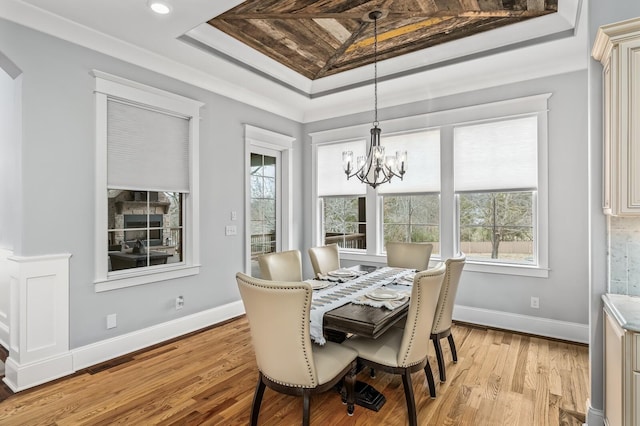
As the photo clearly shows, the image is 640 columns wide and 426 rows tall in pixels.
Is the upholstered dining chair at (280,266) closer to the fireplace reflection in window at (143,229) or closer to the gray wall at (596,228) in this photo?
the fireplace reflection in window at (143,229)

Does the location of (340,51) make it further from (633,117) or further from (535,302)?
(535,302)

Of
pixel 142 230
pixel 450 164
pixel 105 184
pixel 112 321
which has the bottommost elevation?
pixel 112 321

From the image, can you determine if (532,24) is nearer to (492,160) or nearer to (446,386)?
(492,160)

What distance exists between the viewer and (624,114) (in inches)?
67.2

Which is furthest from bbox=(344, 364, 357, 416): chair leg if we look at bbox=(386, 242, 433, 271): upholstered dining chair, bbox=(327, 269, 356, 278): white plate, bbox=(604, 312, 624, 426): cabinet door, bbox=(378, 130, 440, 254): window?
bbox=(378, 130, 440, 254): window

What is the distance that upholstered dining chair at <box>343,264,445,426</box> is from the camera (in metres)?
2.02

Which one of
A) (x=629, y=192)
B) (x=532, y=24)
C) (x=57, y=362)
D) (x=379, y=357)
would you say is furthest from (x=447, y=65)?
(x=57, y=362)

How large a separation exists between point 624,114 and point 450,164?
239 cm

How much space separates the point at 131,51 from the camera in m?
3.18

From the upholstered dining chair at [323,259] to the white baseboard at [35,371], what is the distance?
7.51ft

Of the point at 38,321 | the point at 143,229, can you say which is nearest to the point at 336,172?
the point at 143,229

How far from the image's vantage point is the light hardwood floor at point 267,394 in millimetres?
2186

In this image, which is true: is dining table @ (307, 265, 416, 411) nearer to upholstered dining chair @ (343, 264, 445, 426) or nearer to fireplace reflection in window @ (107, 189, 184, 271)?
upholstered dining chair @ (343, 264, 445, 426)

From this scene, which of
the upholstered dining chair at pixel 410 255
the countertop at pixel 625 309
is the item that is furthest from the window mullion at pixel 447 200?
the countertop at pixel 625 309
